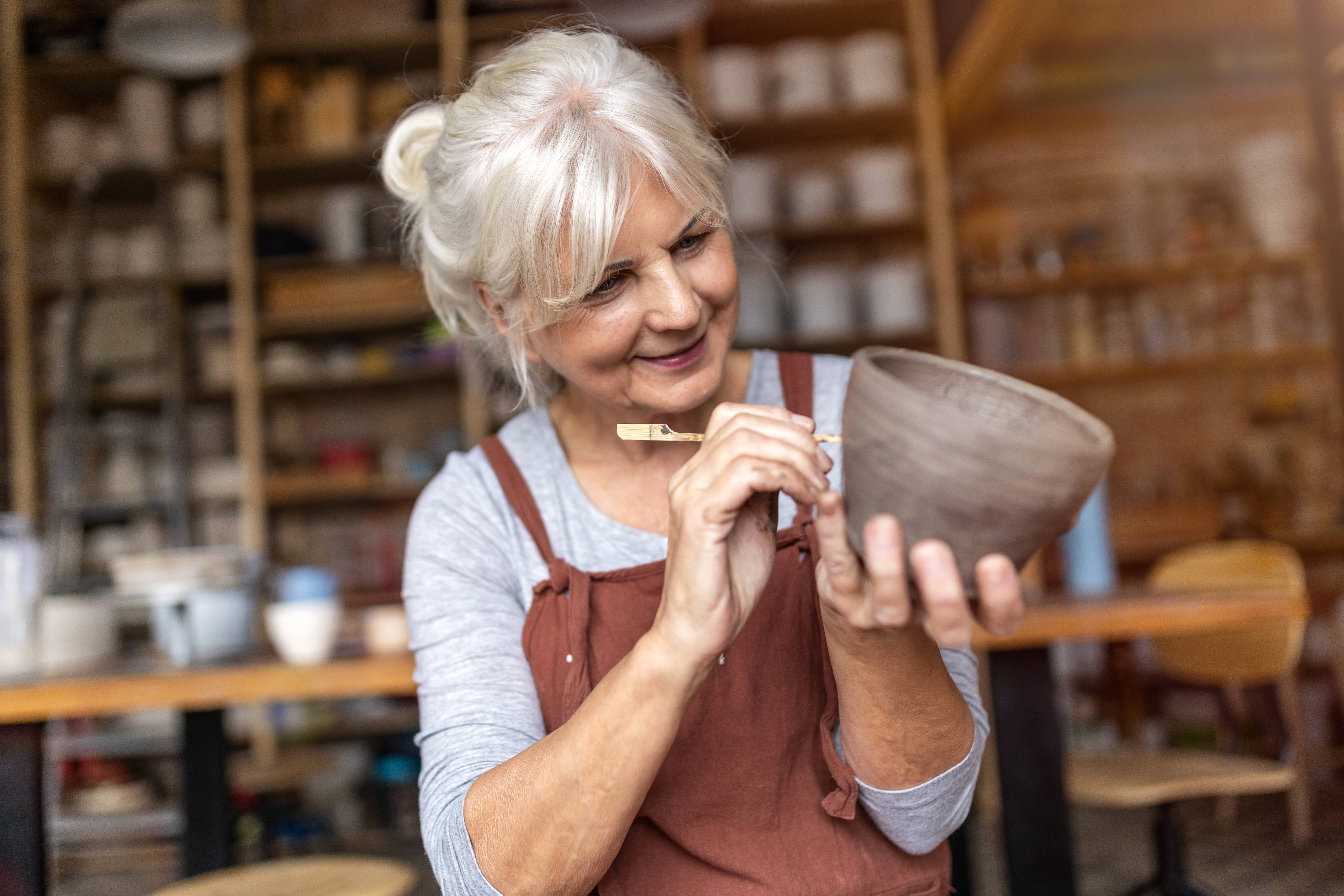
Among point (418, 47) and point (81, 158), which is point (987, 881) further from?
→ point (81, 158)

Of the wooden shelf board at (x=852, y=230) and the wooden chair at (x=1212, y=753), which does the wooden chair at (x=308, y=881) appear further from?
the wooden shelf board at (x=852, y=230)

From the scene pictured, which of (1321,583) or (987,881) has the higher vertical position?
(1321,583)

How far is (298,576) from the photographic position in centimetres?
174

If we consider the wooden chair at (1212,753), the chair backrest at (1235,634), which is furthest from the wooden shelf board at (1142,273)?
the chair backrest at (1235,634)

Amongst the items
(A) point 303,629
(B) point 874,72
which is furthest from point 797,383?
(B) point 874,72

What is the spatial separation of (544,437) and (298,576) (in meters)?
0.79

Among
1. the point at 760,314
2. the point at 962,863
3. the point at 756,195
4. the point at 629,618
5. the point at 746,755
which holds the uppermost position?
the point at 756,195

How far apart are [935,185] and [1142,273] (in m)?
1.13

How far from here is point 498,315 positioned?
1114mm

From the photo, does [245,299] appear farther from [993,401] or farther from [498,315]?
[993,401]

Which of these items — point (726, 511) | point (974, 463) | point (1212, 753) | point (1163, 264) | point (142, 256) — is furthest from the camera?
point (1163, 264)

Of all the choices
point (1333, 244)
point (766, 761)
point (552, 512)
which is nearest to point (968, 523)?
point (766, 761)

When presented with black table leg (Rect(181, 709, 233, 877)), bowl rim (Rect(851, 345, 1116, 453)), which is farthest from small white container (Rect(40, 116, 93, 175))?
bowl rim (Rect(851, 345, 1116, 453))

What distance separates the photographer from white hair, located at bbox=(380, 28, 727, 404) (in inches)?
35.9
